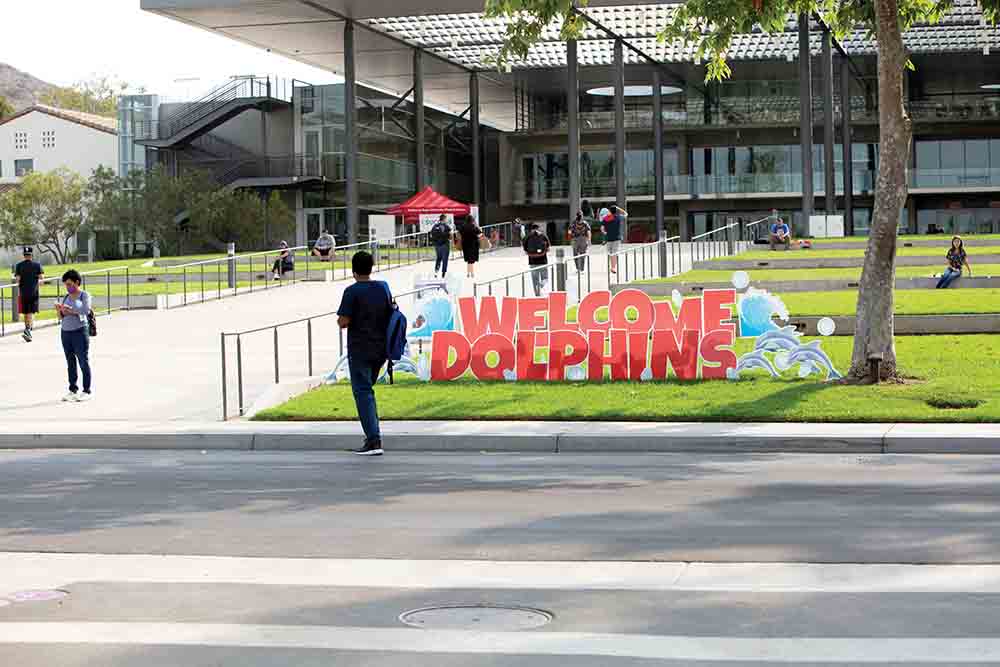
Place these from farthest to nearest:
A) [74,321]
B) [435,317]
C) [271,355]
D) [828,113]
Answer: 1. [828,113]
2. [271,355]
3. [435,317]
4. [74,321]

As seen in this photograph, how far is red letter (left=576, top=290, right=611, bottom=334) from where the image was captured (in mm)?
19562

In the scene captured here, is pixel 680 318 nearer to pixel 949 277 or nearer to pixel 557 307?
pixel 557 307

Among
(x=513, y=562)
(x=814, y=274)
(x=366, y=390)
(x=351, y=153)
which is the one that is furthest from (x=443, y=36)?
(x=513, y=562)

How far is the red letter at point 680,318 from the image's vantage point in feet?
62.6

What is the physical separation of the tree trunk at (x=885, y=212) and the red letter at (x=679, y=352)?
2012 millimetres

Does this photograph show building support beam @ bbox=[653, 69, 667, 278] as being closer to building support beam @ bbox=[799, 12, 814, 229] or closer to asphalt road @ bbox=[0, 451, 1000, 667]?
building support beam @ bbox=[799, 12, 814, 229]

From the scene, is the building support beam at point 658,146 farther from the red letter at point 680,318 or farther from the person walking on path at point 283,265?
the red letter at point 680,318

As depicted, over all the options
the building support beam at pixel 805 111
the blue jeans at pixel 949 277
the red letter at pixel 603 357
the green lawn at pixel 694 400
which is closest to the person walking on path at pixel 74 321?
the green lawn at pixel 694 400

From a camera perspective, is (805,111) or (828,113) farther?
(828,113)

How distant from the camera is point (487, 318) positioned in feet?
65.1

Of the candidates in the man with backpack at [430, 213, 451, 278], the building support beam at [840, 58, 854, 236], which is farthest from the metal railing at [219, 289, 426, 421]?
the building support beam at [840, 58, 854, 236]

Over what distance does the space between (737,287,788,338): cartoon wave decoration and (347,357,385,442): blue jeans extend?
272 inches

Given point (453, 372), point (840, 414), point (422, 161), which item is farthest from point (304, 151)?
point (840, 414)

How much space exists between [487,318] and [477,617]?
12644mm
